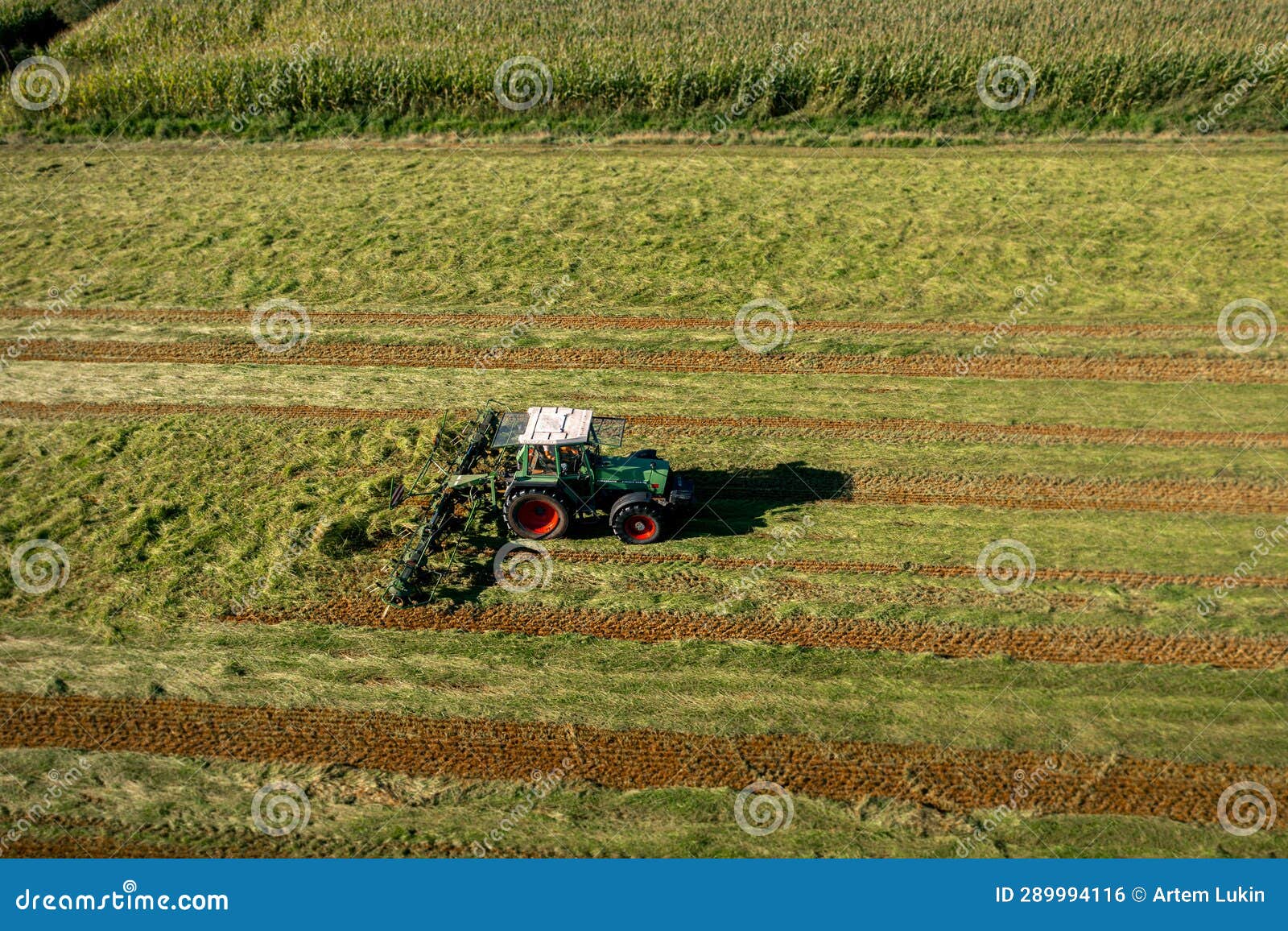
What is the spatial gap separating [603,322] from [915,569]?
29.9 ft

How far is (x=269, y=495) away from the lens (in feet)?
49.1

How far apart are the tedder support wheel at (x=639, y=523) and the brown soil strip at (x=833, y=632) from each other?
4.70 ft

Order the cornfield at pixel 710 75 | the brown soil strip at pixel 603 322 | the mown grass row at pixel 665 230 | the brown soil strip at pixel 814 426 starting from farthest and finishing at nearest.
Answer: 1. the cornfield at pixel 710 75
2. the mown grass row at pixel 665 230
3. the brown soil strip at pixel 603 322
4. the brown soil strip at pixel 814 426

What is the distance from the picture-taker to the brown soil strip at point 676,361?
18000 millimetres

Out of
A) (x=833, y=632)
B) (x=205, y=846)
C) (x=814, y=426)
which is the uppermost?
(x=814, y=426)

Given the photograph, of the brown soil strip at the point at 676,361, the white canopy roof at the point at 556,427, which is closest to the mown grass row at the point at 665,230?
the brown soil strip at the point at 676,361

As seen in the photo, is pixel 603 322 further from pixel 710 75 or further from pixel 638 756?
pixel 710 75

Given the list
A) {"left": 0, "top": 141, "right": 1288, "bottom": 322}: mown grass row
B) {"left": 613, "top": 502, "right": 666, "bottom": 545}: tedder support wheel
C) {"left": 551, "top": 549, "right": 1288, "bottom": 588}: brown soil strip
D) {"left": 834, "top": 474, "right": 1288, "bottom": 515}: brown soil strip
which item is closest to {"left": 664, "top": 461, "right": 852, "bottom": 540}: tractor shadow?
{"left": 834, "top": 474, "right": 1288, "bottom": 515}: brown soil strip

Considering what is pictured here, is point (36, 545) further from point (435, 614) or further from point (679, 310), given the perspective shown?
point (679, 310)

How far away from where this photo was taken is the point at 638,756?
10.7 meters

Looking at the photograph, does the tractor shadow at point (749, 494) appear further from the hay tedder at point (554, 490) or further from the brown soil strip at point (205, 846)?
the brown soil strip at point (205, 846)

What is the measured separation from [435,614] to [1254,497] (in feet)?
38.6

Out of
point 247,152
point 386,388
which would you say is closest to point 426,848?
point 386,388

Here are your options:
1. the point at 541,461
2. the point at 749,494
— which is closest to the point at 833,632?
the point at 749,494
